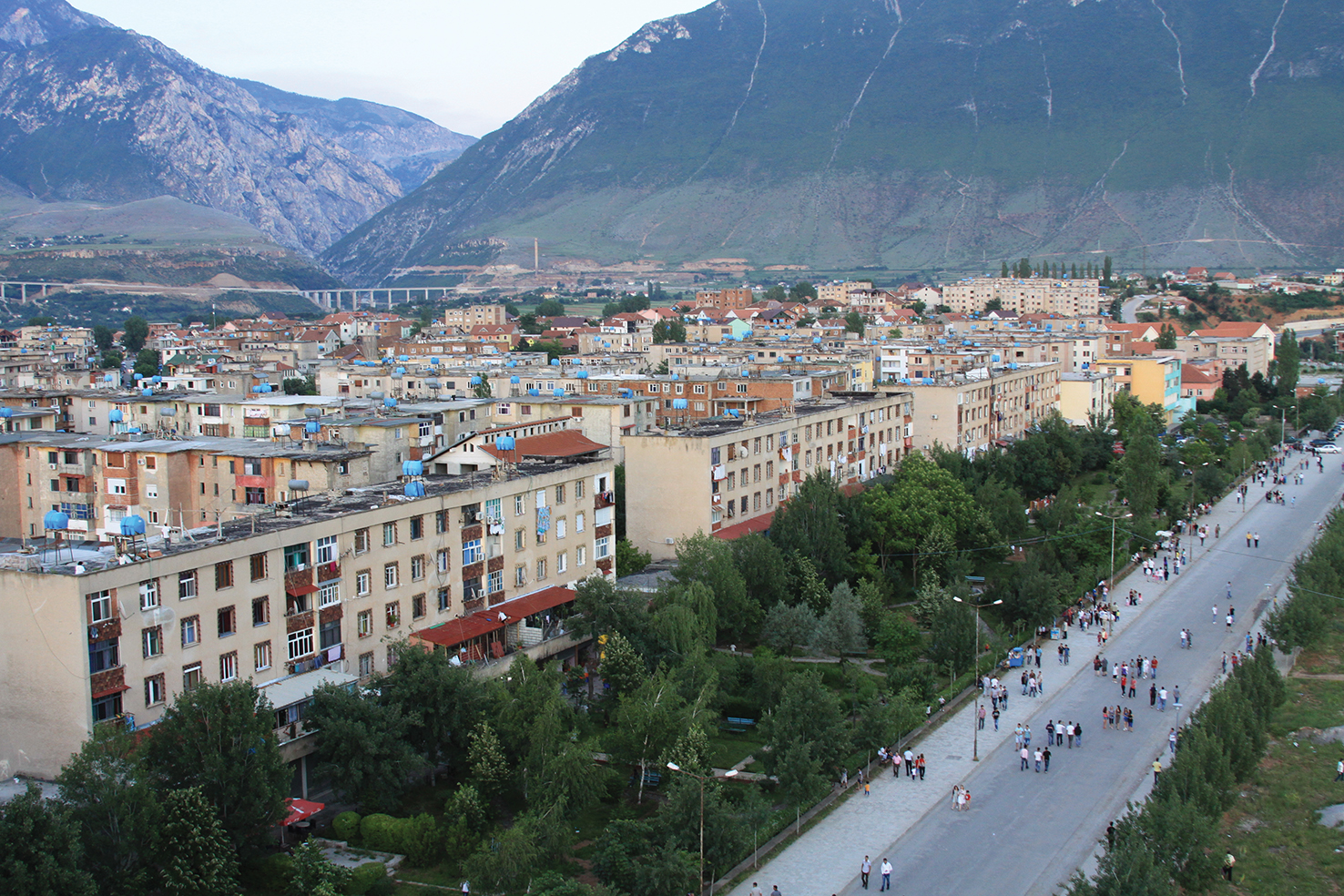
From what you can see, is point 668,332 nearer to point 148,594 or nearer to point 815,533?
point 815,533

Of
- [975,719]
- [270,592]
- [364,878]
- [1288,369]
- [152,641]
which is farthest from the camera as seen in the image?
[1288,369]

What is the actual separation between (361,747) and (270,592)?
527cm

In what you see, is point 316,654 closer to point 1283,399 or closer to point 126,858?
point 126,858

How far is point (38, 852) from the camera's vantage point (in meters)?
23.1

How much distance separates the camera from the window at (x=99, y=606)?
1125 inches

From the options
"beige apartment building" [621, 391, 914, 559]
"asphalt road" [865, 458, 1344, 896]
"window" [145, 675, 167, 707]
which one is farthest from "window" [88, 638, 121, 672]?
"beige apartment building" [621, 391, 914, 559]

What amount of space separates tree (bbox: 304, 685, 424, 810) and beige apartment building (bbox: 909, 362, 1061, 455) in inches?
1884

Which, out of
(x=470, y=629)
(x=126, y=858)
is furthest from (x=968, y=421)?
(x=126, y=858)

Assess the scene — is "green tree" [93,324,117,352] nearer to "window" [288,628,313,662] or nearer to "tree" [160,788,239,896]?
"window" [288,628,313,662]

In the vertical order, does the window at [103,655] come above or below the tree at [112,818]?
above

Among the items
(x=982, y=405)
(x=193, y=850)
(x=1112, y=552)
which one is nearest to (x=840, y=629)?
(x=1112, y=552)

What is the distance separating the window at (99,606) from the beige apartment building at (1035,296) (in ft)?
526

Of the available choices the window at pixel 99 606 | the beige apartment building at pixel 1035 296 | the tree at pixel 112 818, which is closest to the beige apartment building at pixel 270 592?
the window at pixel 99 606

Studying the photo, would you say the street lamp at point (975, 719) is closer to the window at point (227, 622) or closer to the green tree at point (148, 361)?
the window at point (227, 622)
